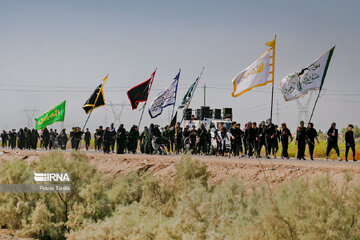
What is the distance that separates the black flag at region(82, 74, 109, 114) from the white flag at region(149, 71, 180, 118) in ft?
12.2

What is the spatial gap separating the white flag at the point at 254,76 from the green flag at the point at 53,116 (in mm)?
13227

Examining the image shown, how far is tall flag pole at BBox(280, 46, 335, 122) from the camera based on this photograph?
969 inches

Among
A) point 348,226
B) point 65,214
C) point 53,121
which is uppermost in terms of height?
point 53,121

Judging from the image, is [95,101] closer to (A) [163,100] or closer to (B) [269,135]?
(A) [163,100]

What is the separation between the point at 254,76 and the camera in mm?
24406

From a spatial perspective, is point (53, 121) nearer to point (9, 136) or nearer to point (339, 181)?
point (9, 136)

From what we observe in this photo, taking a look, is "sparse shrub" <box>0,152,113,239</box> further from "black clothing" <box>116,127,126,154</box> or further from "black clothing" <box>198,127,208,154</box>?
"black clothing" <box>116,127,126,154</box>

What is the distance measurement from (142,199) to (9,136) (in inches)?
1430

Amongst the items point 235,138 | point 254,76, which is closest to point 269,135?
point 235,138

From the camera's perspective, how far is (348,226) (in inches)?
395

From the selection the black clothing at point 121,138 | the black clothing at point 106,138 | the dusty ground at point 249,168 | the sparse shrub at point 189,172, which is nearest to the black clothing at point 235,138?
the dusty ground at point 249,168

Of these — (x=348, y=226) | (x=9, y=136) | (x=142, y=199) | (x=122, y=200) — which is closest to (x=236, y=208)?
(x=348, y=226)

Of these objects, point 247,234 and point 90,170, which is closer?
point 247,234

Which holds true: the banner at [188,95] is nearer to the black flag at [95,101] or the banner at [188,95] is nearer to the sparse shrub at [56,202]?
the black flag at [95,101]
